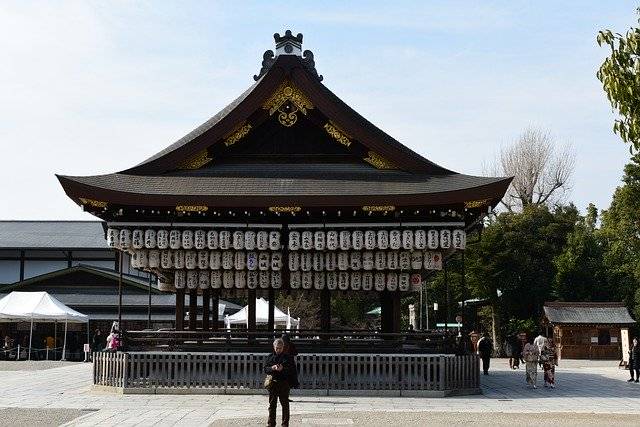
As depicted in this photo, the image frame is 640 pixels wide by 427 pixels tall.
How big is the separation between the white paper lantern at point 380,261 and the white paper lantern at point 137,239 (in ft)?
21.9

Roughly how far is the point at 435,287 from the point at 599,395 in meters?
43.6

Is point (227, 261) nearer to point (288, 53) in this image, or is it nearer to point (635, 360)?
point (288, 53)

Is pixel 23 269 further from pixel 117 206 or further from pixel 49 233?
pixel 117 206

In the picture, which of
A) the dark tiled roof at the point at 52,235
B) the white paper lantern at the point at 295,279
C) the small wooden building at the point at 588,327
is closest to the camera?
the white paper lantern at the point at 295,279

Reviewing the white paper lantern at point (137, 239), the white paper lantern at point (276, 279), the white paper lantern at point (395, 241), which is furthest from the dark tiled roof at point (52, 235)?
the white paper lantern at point (395, 241)

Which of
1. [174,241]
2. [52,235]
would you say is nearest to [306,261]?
[174,241]

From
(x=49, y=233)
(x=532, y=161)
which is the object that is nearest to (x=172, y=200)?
(x=49, y=233)

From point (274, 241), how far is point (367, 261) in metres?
2.72

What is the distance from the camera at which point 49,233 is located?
6197 cm

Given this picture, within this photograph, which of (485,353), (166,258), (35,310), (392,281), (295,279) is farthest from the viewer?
(35,310)

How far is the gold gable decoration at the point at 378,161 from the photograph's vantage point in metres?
24.4

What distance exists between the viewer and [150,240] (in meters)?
23.1

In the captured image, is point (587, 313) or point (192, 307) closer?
point (192, 307)

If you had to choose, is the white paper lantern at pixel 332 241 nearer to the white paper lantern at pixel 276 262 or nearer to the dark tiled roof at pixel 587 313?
the white paper lantern at pixel 276 262
